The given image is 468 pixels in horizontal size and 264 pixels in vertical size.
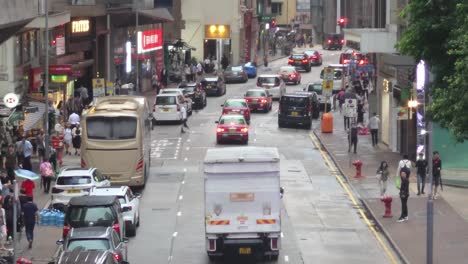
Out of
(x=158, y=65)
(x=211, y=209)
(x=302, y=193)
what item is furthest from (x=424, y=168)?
(x=158, y=65)

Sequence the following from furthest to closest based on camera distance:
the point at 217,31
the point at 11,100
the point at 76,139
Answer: the point at 217,31, the point at 76,139, the point at 11,100

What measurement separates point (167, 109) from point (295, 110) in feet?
22.9

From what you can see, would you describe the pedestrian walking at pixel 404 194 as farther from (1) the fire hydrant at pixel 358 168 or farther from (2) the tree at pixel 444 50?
(1) the fire hydrant at pixel 358 168

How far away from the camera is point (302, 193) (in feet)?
139

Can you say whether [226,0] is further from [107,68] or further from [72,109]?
[72,109]

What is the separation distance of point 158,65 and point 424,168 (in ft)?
178

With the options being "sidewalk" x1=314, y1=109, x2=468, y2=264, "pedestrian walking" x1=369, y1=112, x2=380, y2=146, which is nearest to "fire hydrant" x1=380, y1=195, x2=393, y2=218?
"sidewalk" x1=314, y1=109, x2=468, y2=264

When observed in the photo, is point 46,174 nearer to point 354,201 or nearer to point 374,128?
point 354,201

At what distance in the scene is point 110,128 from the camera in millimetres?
41219

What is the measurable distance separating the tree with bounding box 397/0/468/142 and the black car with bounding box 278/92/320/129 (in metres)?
36.2

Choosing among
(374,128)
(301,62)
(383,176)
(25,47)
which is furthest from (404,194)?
(301,62)

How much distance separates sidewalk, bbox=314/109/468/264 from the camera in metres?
31.7

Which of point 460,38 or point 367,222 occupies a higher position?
point 460,38

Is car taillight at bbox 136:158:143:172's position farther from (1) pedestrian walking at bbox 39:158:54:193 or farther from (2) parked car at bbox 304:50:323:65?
(2) parked car at bbox 304:50:323:65
